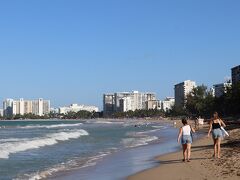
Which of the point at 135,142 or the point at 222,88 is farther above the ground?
the point at 222,88

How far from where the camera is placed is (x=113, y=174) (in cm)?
1381

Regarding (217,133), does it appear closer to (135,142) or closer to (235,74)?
(135,142)

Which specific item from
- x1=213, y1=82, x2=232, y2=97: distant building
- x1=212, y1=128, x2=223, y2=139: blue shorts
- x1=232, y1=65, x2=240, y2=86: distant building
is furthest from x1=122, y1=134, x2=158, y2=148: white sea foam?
x1=232, y1=65, x2=240, y2=86: distant building

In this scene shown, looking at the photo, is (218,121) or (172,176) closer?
(172,176)

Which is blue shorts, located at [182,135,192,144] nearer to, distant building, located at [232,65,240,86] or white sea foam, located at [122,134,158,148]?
white sea foam, located at [122,134,158,148]

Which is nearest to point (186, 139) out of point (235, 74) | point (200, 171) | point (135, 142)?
point (200, 171)

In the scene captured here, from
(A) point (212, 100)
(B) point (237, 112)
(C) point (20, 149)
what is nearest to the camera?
(C) point (20, 149)

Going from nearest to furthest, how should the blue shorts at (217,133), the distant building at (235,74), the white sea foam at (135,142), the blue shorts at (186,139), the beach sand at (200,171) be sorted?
the beach sand at (200,171) < the blue shorts at (186,139) < the blue shorts at (217,133) < the white sea foam at (135,142) < the distant building at (235,74)

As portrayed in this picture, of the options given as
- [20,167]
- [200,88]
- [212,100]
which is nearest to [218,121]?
[20,167]

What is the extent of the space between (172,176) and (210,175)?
Answer: 1.09 m

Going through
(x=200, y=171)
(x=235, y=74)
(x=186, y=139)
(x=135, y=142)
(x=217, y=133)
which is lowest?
(x=135, y=142)

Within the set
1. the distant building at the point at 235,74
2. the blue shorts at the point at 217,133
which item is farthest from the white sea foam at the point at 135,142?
the distant building at the point at 235,74

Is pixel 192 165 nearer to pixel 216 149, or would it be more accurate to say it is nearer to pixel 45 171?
pixel 216 149

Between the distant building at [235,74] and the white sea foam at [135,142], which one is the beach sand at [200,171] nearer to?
the white sea foam at [135,142]
